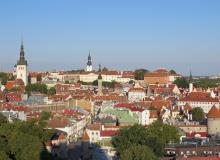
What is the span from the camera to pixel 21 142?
3588 cm

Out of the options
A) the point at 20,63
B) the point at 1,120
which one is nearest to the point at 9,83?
the point at 20,63

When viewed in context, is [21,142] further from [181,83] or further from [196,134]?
[181,83]

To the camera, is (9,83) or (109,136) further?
(9,83)

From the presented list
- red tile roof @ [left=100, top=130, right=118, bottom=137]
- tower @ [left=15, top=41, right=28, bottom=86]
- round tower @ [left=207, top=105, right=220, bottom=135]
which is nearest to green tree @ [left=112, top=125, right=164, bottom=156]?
red tile roof @ [left=100, top=130, right=118, bottom=137]

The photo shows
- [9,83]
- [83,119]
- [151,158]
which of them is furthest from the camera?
[9,83]

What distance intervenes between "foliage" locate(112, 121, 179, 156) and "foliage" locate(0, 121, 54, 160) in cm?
505

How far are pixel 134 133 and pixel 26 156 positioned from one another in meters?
10.0

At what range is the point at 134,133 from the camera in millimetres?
41688

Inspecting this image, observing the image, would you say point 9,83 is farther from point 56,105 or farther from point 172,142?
point 172,142

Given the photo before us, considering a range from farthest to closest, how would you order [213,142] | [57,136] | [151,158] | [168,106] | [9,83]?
[9,83]
[168,106]
[57,136]
[213,142]
[151,158]

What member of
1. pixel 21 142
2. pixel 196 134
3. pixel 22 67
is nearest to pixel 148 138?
pixel 21 142

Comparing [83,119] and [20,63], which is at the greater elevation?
[20,63]

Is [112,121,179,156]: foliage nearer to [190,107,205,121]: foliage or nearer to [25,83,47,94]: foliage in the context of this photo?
[190,107,205,121]: foliage

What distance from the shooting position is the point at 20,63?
96.9m
